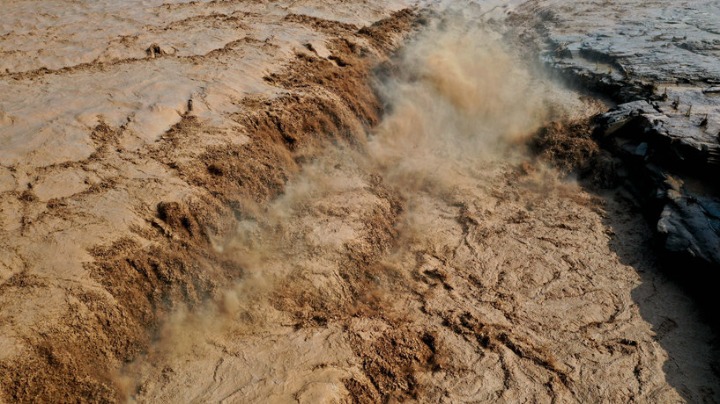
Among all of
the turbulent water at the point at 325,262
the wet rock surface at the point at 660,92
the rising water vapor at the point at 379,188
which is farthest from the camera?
the wet rock surface at the point at 660,92

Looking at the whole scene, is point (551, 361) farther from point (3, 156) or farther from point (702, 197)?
point (3, 156)

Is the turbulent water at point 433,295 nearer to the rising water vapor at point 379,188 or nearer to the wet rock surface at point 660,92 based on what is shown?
the rising water vapor at point 379,188

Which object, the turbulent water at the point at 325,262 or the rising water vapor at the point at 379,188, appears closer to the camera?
the turbulent water at the point at 325,262

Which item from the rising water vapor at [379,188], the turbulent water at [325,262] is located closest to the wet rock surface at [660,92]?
the turbulent water at [325,262]

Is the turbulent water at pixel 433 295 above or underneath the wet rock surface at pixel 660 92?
underneath

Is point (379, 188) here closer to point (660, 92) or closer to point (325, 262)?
point (325, 262)

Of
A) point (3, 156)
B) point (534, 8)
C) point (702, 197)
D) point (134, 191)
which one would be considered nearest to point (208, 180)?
point (134, 191)

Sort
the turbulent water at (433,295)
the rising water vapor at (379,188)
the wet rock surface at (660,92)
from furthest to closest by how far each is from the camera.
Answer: the wet rock surface at (660,92) → the rising water vapor at (379,188) → the turbulent water at (433,295)

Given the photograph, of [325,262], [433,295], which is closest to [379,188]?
[325,262]

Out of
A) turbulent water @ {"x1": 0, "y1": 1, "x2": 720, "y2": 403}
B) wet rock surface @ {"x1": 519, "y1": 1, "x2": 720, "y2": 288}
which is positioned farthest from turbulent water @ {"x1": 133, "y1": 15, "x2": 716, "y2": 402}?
wet rock surface @ {"x1": 519, "y1": 1, "x2": 720, "y2": 288}

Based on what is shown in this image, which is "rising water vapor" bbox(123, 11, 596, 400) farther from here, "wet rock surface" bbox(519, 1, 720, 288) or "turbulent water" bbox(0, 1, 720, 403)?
"wet rock surface" bbox(519, 1, 720, 288)
